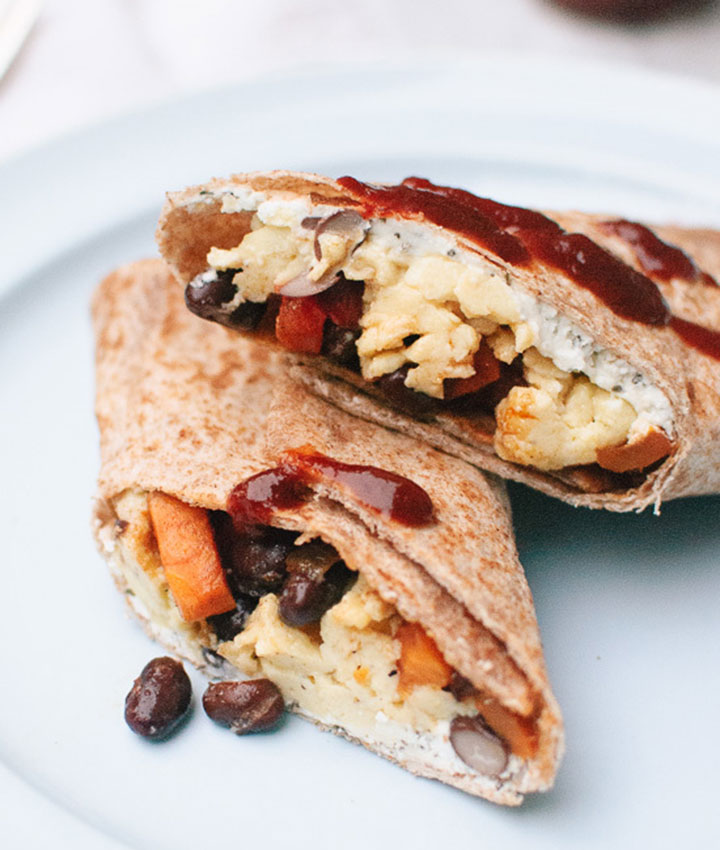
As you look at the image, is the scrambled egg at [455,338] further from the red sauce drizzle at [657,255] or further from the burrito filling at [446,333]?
the red sauce drizzle at [657,255]

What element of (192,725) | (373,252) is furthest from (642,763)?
(373,252)

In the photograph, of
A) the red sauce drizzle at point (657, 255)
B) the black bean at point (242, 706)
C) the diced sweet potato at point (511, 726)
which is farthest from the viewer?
the red sauce drizzle at point (657, 255)

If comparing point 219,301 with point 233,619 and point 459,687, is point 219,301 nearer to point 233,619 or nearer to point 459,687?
point 233,619

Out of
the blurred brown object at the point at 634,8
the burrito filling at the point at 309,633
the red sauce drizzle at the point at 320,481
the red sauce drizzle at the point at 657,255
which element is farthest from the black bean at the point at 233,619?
the blurred brown object at the point at 634,8

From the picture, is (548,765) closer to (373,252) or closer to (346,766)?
(346,766)

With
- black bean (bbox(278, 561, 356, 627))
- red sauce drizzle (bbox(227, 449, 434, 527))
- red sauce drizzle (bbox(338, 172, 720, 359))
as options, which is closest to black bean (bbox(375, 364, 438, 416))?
red sauce drizzle (bbox(227, 449, 434, 527))

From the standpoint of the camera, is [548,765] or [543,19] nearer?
[548,765]
